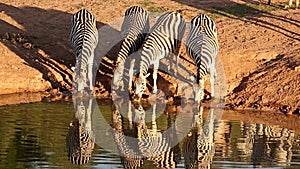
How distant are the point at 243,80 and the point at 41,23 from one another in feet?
25.5

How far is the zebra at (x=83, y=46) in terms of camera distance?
1967 centimetres

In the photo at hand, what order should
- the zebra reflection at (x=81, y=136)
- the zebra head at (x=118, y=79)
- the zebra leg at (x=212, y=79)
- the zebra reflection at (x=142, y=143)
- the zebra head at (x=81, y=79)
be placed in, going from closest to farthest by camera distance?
the zebra reflection at (x=142, y=143) < the zebra reflection at (x=81, y=136) < the zebra leg at (x=212, y=79) < the zebra head at (x=81, y=79) < the zebra head at (x=118, y=79)

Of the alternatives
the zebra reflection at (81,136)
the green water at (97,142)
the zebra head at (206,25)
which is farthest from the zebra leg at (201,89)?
the zebra reflection at (81,136)

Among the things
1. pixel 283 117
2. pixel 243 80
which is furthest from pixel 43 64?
pixel 283 117

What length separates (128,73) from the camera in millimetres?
20312

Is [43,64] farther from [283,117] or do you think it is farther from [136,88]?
[283,117]

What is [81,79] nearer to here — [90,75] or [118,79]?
[90,75]

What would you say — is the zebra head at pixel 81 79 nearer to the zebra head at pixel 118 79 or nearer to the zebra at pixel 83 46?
the zebra at pixel 83 46

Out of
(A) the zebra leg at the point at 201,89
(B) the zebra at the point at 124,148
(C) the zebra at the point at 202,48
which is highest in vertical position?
(C) the zebra at the point at 202,48

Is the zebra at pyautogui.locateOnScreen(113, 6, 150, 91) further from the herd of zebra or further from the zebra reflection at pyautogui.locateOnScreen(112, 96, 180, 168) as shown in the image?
the zebra reflection at pyautogui.locateOnScreen(112, 96, 180, 168)

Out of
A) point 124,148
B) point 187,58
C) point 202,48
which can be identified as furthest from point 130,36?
point 124,148

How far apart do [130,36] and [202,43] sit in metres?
2.06

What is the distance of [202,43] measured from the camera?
19.9 m

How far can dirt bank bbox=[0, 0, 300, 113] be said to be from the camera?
1962 cm
